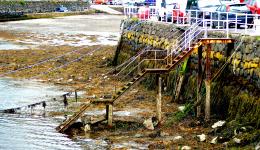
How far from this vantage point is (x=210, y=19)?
2372cm

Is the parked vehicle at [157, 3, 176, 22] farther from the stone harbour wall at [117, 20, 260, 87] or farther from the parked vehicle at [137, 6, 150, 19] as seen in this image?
the parked vehicle at [137, 6, 150, 19]

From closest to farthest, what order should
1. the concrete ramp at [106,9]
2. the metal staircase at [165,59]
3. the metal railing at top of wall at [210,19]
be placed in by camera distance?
the metal staircase at [165,59]
the metal railing at top of wall at [210,19]
the concrete ramp at [106,9]

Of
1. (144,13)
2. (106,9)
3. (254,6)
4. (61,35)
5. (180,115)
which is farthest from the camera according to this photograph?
(106,9)

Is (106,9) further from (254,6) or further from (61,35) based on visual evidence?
(254,6)

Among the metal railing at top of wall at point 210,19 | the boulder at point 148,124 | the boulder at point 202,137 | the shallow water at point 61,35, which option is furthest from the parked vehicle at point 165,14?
the shallow water at point 61,35

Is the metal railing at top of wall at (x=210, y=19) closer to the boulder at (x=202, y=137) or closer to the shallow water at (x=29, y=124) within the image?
the boulder at (x=202, y=137)

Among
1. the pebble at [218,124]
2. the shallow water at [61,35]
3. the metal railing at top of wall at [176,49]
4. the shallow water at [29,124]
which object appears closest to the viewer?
the shallow water at [29,124]

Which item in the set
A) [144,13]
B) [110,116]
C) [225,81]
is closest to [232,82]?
[225,81]

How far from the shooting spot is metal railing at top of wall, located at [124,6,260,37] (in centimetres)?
2258

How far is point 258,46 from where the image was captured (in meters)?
20.1

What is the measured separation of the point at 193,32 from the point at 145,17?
1210 cm

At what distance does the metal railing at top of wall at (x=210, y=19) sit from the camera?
2258cm

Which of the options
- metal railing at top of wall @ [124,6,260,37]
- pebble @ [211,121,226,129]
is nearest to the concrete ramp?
metal railing at top of wall @ [124,6,260,37]

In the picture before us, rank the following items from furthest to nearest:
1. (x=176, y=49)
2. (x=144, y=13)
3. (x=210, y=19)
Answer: (x=144, y=13)
(x=176, y=49)
(x=210, y=19)
